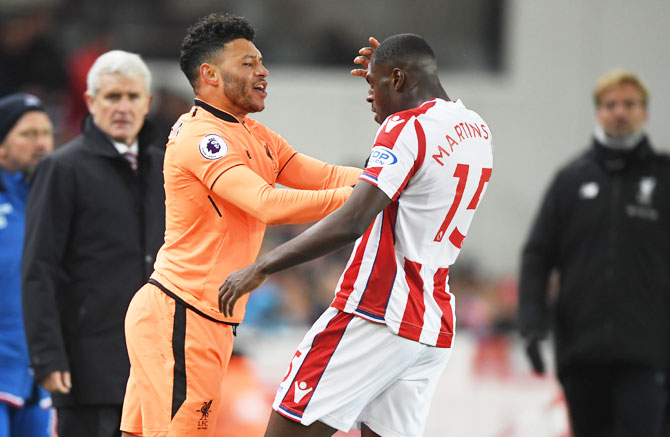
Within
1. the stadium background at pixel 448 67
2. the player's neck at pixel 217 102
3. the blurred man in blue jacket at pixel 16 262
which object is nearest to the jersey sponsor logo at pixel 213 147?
the player's neck at pixel 217 102

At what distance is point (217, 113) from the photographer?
3844mm

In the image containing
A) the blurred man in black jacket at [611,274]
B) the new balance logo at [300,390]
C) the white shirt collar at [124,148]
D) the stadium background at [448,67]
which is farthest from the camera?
the stadium background at [448,67]

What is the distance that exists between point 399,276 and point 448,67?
11374 millimetres

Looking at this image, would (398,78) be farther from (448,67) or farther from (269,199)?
(448,67)

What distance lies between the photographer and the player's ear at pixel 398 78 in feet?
12.3

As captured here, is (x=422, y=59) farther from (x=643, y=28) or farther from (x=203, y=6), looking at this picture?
Answer: (x=643, y=28)

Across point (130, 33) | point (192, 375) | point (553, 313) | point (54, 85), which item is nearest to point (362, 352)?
point (192, 375)

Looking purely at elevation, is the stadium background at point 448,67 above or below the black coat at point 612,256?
above

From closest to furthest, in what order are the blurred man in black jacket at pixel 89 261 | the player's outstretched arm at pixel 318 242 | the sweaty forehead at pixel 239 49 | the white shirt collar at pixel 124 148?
1. the player's outstretched arm at pixel 318 242
2. the sweaty forehead at pixel 239 49
3. the blurred man in black jacket at pixel 89 261
4. the white shirt collar at pixel 124 148

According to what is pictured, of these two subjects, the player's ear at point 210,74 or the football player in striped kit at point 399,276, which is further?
the player's ear at point 210,74

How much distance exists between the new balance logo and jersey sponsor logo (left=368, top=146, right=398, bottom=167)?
2.86 feet

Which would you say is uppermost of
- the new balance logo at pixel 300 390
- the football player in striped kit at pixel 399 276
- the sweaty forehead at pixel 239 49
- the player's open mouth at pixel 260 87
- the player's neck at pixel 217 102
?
the sweaty forehead at pixel 239 49

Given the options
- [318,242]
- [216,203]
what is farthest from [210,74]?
[318,242]

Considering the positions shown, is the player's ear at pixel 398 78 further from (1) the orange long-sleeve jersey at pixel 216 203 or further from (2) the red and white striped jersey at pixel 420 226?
(1) the orange long-sleeve jersey at pixel 216 203
